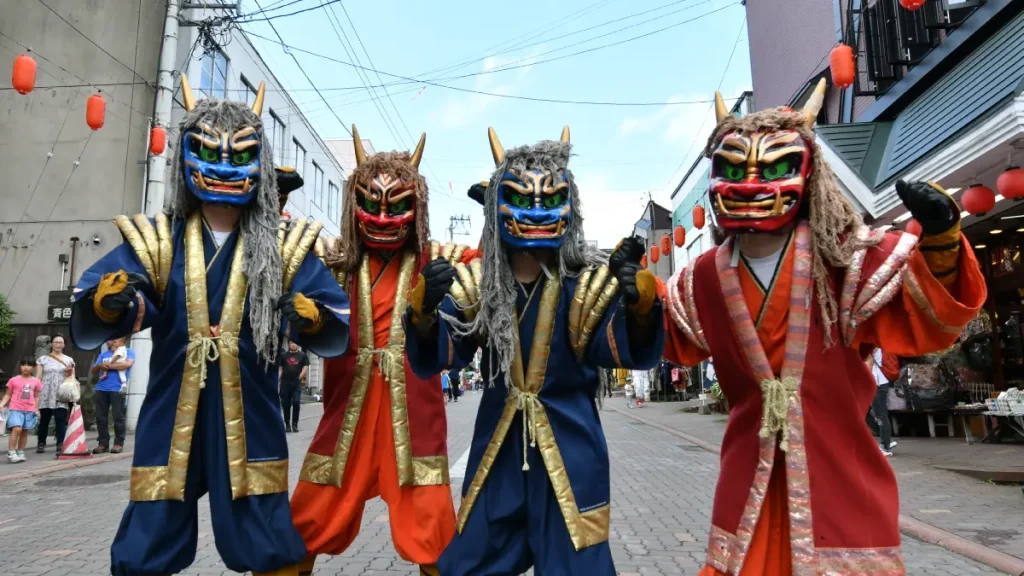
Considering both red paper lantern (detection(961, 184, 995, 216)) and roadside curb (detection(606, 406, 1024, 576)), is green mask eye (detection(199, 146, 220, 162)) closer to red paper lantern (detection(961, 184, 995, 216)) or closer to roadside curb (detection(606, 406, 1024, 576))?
roadside curb (detection(606, 406, 1024, 576))

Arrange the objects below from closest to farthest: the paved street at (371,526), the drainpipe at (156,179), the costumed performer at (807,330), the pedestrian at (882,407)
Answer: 1. the costumed performer at (807,330)
2. the paved street at (371,526)
3. the pedestrian at (882,407)
4. the drainpipe at (156,179)

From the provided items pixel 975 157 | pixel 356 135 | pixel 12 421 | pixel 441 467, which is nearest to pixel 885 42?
pixel 975 157

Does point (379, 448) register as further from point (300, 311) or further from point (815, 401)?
point (815, 401)

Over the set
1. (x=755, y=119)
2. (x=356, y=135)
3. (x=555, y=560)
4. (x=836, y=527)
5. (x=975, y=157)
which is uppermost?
(x=975, y=157)

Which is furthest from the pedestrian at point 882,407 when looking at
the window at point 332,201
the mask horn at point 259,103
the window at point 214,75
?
the window at point 332,201

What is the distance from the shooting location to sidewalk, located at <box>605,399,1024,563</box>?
18.0 ft

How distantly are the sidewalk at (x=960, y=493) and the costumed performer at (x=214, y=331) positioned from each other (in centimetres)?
452

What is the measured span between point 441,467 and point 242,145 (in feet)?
5.72

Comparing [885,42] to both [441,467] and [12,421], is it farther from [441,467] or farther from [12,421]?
[12,421]

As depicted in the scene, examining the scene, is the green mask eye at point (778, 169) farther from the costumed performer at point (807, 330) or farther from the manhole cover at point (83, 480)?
the manhole cover at point (83, 480)

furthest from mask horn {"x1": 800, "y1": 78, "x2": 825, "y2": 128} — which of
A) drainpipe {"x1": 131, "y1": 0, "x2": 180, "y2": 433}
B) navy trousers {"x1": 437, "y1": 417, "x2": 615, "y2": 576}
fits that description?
drainpipe {"x1": 131, "y1": 0, "x2": 180, "y2": 433}

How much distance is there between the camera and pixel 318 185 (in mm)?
27344

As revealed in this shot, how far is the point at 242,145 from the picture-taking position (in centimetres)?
337

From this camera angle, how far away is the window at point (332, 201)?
28909 mm
